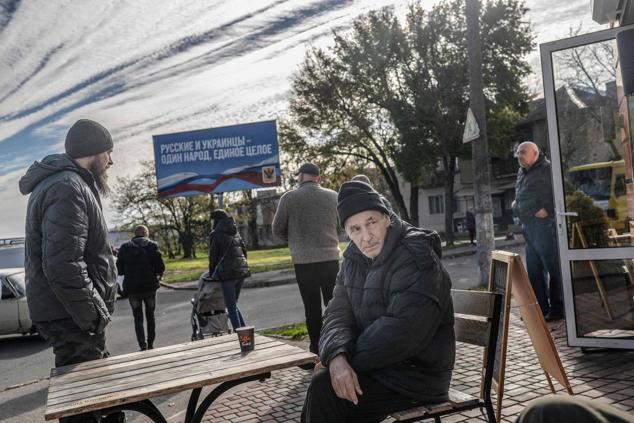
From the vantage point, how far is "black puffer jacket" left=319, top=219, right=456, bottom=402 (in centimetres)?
285

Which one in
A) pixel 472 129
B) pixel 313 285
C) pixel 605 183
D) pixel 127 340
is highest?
pixel 472 129

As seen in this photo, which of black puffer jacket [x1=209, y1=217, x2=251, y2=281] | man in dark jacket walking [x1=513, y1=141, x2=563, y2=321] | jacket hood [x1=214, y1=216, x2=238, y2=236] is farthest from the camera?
jacket hood [x1=214, y1=216, x2=238, y2=236]

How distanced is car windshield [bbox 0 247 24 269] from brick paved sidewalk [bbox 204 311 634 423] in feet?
30.9

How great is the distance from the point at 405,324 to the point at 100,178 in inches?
94.2

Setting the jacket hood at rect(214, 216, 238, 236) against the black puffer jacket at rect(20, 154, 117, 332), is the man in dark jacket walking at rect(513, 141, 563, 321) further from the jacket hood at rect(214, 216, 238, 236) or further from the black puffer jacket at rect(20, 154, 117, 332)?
the black puffer jacket at rect(20, 154, 117, 332)

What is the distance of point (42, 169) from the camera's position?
3.74 metres

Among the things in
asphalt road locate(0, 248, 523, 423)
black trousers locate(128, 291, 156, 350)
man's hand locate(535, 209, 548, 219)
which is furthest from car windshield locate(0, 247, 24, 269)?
man's hand locate(535, 209, 548, 219)

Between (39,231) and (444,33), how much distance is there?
27.7 metres

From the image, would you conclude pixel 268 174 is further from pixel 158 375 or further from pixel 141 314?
pixel 158 375

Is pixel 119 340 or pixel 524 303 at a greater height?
pixel 524 303

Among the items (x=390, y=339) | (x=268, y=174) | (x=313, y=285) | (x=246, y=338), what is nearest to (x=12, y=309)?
(x=313, y=285)

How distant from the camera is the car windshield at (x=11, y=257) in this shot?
43.4 feet

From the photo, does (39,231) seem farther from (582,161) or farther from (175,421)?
(582,161)

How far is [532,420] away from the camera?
1725mm
